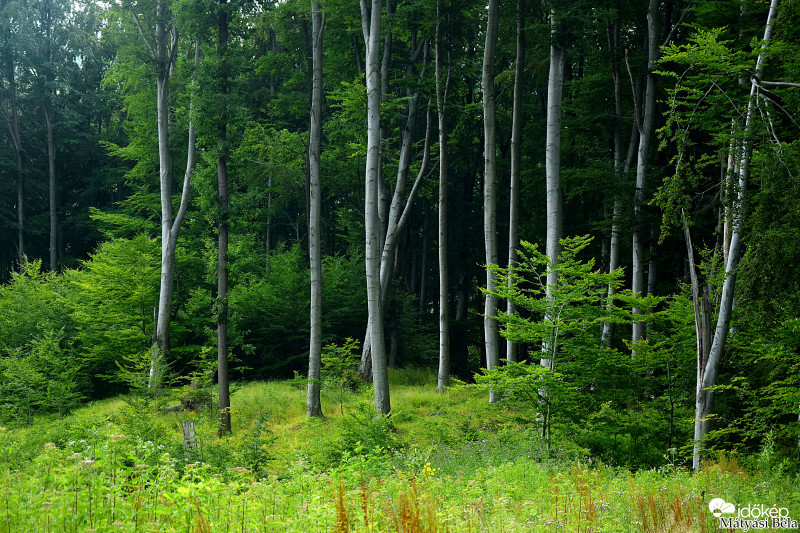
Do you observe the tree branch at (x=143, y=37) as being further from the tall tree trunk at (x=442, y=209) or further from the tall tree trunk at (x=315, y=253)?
the tall tree trunk at (x=442, y=209)

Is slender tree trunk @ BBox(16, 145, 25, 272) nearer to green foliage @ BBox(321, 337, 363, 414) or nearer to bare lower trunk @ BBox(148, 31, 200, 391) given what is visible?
bare lower trunk @ BBox(148, 31, 200, 391)

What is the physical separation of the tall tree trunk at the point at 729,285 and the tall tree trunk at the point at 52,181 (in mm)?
30435

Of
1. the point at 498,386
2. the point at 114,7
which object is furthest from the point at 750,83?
the point at 114,7

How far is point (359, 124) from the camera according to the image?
68.4 feet

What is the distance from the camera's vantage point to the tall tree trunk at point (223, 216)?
14.7 metres

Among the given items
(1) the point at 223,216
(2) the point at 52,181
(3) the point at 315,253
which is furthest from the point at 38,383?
(2) the point at 52,181

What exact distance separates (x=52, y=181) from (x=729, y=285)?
3352cm

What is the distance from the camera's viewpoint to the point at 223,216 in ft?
48.6

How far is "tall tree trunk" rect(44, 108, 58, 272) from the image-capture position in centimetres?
3020

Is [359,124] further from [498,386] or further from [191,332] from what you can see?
[498,386]

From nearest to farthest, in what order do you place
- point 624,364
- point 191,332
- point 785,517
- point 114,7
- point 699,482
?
point 785,517, point 699,482, point 624,364, point 114,7, point 191,332

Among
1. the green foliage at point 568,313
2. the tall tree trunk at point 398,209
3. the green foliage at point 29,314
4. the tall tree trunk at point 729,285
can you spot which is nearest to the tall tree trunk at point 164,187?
the green foliage at point 29,314

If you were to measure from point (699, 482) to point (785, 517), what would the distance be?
1227 mm

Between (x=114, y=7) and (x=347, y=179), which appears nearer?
(x=114, y=7)
